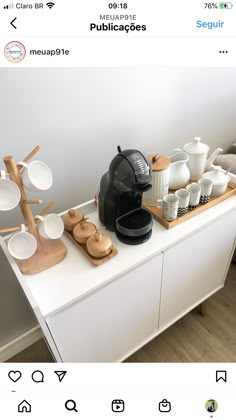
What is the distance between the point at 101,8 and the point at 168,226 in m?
0.65

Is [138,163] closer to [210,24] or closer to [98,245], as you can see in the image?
[98,245]

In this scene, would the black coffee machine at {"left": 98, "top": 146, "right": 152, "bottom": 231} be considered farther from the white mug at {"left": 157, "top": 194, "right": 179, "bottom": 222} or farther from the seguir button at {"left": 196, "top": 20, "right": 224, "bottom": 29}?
the seguir button at {"left": 196, "top": 20, "right": 224, "bottom": 29}

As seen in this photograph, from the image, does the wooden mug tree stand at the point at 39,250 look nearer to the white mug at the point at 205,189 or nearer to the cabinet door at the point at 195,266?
the cabinet door at the point at 195,266

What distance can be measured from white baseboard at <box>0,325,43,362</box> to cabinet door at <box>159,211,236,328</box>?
61 cm

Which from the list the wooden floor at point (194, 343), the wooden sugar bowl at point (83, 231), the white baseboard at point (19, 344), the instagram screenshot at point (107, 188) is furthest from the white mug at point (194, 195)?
the white baseboard at point (19, 344)

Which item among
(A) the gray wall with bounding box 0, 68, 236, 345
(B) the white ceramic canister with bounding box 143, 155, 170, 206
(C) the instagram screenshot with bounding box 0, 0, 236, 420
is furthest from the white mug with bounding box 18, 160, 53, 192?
(B) the white ceramic canister with bounding box 143, 155, 170, 206

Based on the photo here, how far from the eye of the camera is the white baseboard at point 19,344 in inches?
49.3

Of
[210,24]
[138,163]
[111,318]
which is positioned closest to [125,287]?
[111,318]

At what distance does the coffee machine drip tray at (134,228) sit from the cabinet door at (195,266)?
106 mm

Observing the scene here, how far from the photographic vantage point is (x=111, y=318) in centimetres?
88

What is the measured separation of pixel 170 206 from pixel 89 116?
44 cm
